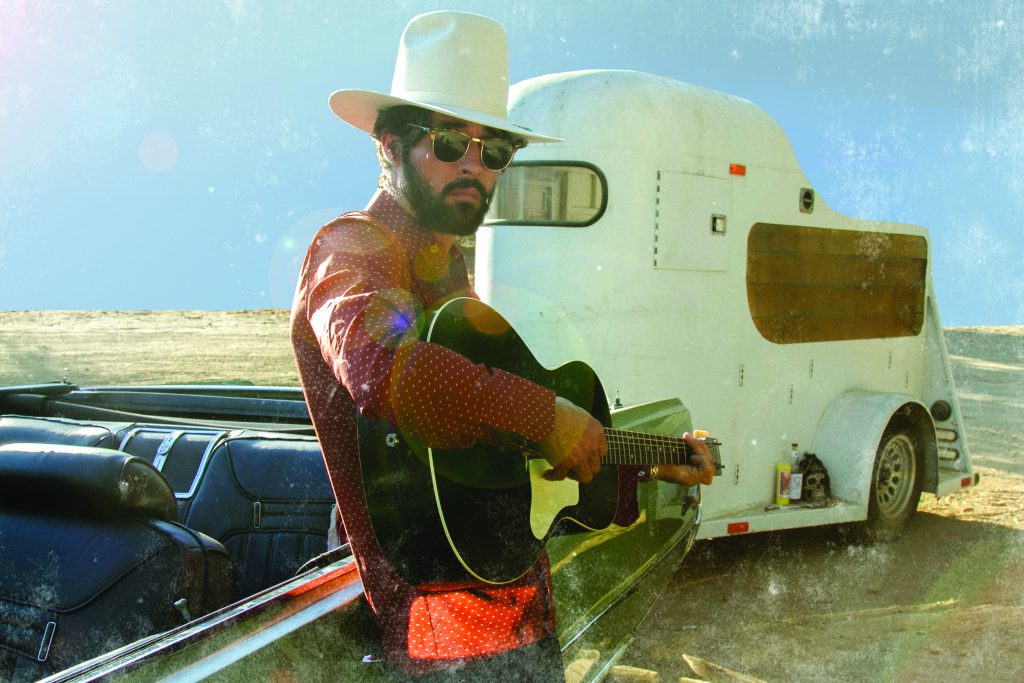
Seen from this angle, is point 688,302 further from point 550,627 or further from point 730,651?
point 550,627

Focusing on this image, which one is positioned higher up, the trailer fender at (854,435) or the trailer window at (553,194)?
the trailer window at (553,194)

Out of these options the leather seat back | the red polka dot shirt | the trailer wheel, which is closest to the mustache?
the red polka dot shirt

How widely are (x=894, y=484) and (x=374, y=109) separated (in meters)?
4.91

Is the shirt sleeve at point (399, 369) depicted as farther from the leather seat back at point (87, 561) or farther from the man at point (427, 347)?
the leather seat back at point (87, 561)

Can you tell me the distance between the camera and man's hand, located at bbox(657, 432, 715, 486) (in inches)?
97.2

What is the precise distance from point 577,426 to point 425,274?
50 cm

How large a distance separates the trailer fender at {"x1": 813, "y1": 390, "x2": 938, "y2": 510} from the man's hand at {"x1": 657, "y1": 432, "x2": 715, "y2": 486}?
3.32 m

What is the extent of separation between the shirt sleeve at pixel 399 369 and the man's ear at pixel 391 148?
0.45 meters

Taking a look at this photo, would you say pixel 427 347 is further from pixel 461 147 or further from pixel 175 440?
pixel 175 440

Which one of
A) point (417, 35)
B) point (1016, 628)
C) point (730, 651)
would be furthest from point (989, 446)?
point (417, 35)

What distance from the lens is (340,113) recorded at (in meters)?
2.31

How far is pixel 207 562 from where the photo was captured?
90.5 inches

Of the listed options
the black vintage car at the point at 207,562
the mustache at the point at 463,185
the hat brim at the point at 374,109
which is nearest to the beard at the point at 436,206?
the mustache at the point at 463,185

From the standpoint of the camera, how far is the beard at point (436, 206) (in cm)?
205
